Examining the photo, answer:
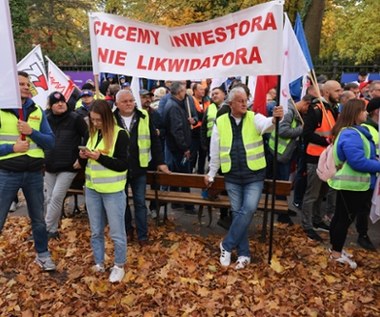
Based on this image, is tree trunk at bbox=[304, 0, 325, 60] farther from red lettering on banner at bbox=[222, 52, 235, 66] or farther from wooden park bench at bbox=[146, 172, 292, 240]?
red lettering on banner at bbox=[222, 52, 235, 66]

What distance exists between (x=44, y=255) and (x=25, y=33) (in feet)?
77.6

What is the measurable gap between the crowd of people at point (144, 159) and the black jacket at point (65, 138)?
0.04ft

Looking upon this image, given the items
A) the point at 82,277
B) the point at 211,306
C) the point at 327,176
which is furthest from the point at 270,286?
the point at 82,277

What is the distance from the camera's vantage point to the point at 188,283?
457 cm

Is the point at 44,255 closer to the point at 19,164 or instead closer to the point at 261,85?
the point at 19,164

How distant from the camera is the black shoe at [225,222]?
6.24 m

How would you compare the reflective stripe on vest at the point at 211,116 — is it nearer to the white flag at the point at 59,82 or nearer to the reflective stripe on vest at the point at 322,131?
the reflective stripe on vest at the point at 322,131

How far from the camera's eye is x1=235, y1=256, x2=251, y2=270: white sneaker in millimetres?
4875

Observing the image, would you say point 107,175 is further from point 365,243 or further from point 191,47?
point 365,243

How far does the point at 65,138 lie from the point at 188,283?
2.47m

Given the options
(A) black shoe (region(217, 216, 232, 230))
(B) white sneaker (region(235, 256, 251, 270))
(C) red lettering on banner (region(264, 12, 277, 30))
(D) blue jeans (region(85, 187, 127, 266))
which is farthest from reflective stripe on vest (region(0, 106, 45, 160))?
(A) black shoe (region(217, 216, 232, 230))

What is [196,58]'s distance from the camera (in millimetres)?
4914

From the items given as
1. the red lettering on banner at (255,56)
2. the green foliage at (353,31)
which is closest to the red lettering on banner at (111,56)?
the red lettering on banner at (255,56)

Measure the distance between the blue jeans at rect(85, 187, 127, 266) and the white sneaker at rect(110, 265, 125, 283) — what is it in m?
0.05
